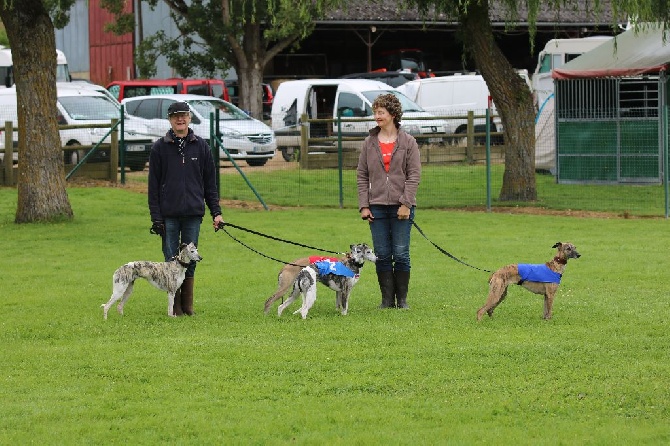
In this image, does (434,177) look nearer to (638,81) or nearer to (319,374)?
(638,81)

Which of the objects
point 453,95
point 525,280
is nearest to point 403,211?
point 525,280

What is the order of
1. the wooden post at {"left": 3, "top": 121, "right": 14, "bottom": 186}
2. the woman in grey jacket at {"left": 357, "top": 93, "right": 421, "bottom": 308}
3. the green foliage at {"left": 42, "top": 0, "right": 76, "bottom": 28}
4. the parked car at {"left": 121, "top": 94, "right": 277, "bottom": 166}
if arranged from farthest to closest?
1. the parked car at {"left": 121, "top": 94, "right": 277, "bottom": 166}
2. the wooden post at {"left": 3, "top": 121, "right": 14, "bottom": 186}
3. the green foliage at {"left": 42, "top": 0, "right": 76, "bottom": 28}
4. the woman in grey jacket at {"left": 357, "top": 93, "right": 421, "bottom": 308}

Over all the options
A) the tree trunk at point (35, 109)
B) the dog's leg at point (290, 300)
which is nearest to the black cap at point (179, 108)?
the dog's leg at point (290, 300)

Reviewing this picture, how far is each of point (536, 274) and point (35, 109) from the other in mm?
11266

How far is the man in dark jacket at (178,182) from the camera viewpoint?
1143cm

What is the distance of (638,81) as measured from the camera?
90.8 ft

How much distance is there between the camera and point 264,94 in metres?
46.3

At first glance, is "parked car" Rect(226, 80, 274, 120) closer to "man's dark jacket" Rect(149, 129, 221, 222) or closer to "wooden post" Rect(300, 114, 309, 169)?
"wooden post" Rect(300, 114, 309, 169)

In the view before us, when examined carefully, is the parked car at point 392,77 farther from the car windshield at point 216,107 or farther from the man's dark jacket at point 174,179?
the man's dark jacket at point 174,179

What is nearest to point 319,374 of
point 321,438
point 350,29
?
point 321,438

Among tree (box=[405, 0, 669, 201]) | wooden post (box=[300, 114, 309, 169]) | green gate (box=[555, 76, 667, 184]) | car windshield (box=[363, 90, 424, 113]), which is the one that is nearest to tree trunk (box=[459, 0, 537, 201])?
tree (box=[405, 0, 669, 201])

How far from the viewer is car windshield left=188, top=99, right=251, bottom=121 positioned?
100 ft

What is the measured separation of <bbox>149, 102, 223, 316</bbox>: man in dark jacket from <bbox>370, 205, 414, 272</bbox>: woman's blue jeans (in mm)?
1486

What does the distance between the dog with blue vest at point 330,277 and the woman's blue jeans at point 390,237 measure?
137mm
